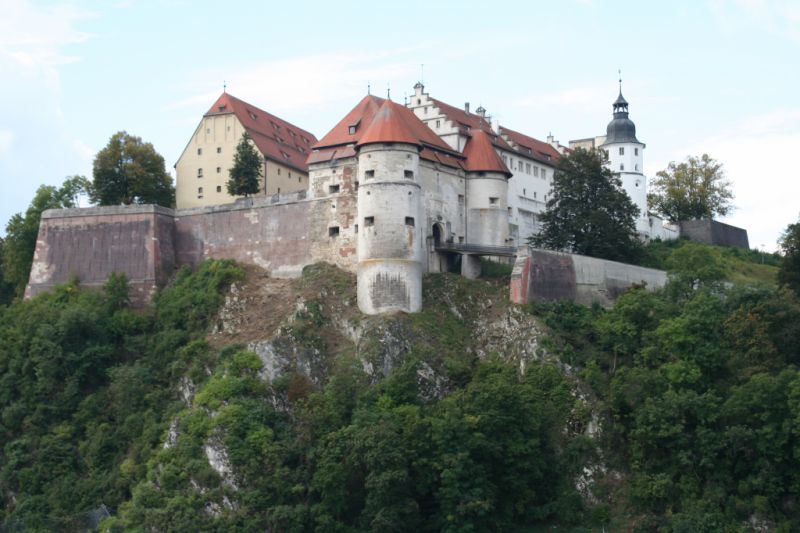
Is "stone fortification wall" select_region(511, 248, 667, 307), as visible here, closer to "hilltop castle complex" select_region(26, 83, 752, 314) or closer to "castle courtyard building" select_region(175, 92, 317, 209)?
"hilltop castle complex" select_region(26, 83, 752, 314)

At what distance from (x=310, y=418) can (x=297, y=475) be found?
2874mm

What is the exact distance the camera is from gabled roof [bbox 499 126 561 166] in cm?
8019

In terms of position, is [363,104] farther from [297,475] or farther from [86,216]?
[297,475]

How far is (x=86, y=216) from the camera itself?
72688 mm

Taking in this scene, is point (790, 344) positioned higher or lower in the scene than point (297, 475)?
higher

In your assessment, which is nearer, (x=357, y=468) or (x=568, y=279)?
(x=357, y=468)

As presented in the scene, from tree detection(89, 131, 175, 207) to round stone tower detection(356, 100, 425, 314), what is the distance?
1759cm

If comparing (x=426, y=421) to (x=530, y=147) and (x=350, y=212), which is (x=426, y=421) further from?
(x=530, y=147)

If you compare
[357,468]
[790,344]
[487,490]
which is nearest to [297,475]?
[357,468]

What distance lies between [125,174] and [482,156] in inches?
812

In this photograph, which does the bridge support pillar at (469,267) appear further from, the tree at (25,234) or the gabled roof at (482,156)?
the tree at (25,234)

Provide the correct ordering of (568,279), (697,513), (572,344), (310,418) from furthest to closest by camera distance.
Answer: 1. (568,279)
2. (572,344)
3. (310,418)
4. (697,513)

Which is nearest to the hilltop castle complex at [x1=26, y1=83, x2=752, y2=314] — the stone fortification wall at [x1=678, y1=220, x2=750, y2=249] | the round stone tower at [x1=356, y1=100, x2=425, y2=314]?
the round stone tower at [x1=356, y1=100, x2=425, y2=314]

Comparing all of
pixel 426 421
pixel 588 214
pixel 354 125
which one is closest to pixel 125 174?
pixel 354 125
